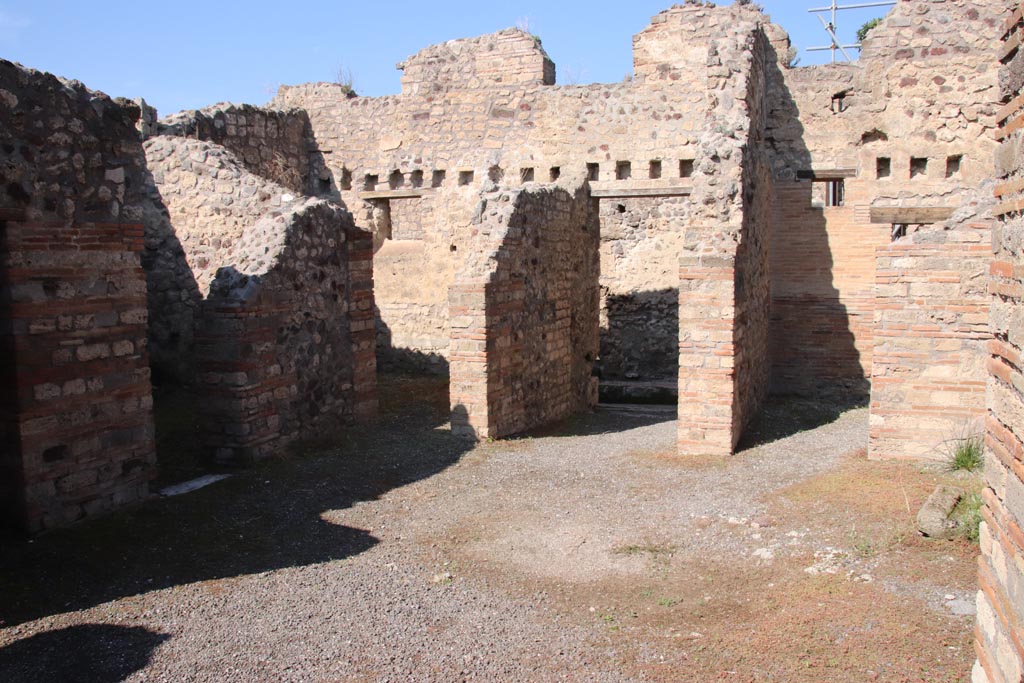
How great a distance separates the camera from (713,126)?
928 cm

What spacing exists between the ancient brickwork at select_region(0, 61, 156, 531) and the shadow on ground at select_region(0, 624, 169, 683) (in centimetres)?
145

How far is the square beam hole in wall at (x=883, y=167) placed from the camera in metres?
11.8

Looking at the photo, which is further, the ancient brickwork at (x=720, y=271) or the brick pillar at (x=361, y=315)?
the brick pillar at (x=361, y=315)

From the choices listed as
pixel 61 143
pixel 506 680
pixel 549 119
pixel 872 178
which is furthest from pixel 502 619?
pixel 549 119

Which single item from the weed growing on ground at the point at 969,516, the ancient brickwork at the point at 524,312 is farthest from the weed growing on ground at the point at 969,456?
the ancient brickwork at the point at 524,312

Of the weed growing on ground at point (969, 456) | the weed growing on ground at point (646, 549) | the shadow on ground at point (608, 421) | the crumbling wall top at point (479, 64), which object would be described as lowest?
the shadow on ground at point (608, 421)

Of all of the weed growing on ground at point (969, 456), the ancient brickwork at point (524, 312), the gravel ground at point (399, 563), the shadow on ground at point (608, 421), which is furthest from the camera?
the shadow on ground at point (608, 421)

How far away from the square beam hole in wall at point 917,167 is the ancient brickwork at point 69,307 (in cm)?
989

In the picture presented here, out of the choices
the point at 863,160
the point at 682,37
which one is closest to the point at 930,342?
the point at 863,160

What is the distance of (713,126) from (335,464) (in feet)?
17.7

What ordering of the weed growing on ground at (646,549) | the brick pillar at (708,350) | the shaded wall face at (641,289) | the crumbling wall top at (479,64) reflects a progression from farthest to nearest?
1. the shaded wall face at (641,289)
2. the crumbling wall top at (479,64)
3. the brick pillar at (708,350)
4. the weed growing on ground at (646,549)

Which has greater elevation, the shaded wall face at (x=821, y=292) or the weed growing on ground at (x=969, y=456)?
the shaded wall face at (x=821, y=292)

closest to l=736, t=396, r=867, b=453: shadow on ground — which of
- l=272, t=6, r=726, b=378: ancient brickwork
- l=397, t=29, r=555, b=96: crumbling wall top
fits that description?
l=272, t=6, r=726, b=378: ancient brickwork

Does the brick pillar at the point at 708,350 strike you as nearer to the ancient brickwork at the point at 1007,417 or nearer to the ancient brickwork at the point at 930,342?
the ancient brickwork at the point at 930,342
